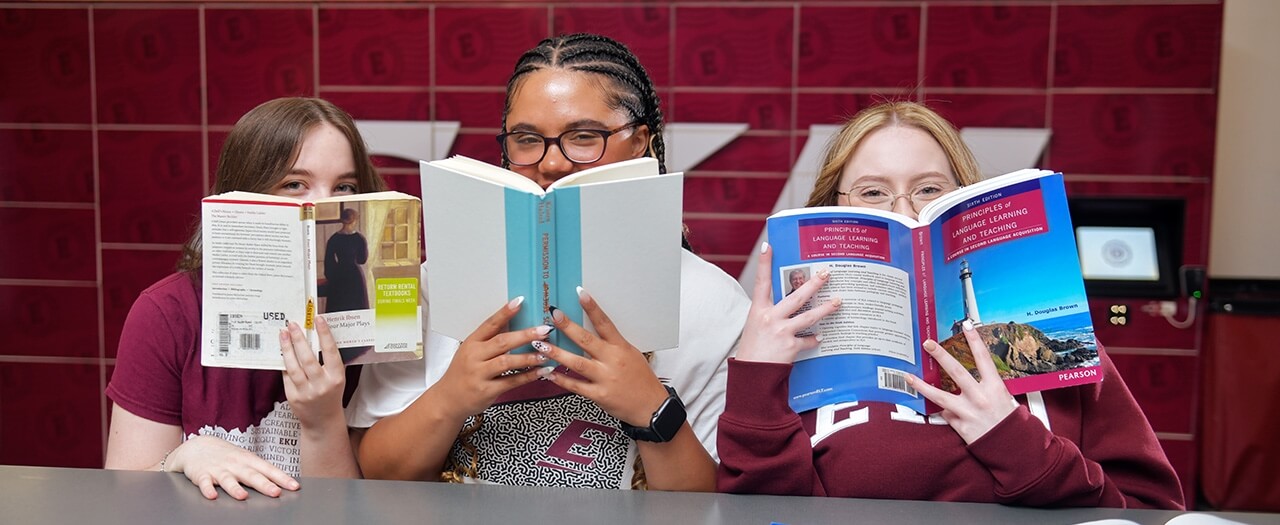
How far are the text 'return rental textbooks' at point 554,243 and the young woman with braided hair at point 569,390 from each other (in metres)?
Result: 0.05

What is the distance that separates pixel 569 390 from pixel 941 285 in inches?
24.8

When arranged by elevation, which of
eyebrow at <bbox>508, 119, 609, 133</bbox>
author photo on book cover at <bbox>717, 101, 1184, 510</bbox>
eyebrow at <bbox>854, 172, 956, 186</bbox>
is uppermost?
eyebrow at <bbox>508, 119, 609, 133</bbox>

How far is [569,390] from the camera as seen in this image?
1.44 meters

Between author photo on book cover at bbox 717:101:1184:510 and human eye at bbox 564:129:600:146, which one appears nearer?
author photo on book cover at bbox 717:101:1184:510

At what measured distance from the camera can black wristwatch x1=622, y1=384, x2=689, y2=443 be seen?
1389 mm

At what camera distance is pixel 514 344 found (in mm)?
1304

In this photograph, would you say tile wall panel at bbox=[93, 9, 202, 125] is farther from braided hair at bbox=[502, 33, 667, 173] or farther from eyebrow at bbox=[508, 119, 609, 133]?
eyebrow at bbox=[508, 119, 609, 133]

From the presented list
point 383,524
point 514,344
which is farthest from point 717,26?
point 383,524

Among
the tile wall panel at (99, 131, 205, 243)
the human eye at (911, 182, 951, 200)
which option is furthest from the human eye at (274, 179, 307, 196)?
the tile wall panel at (99, 131, 205, 243)

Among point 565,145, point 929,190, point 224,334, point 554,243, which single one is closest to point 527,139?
point 565,145

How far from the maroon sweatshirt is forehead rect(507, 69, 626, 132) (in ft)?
1.75

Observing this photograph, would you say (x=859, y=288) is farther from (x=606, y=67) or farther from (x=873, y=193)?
(x=606, y=67)

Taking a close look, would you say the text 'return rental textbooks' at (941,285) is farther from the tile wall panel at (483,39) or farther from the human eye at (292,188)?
the tile wall panel at (483,39)

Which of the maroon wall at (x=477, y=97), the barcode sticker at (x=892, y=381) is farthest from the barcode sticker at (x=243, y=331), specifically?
the maroon wall at (x=477, y=97)
